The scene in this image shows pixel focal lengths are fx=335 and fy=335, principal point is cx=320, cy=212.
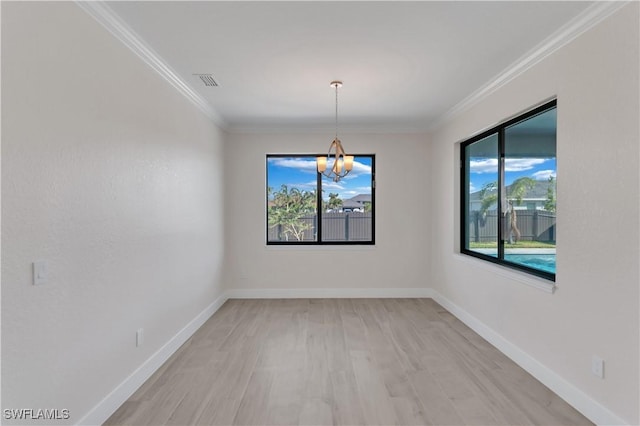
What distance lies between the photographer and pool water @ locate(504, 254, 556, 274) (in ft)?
9.16

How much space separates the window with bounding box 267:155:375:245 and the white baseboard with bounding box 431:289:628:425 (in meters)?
2.23

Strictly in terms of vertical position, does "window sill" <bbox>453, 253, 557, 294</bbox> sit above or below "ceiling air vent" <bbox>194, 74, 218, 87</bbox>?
below

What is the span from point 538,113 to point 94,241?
361 centimetres

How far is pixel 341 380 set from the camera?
2.74 metres

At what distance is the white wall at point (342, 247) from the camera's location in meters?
5.33

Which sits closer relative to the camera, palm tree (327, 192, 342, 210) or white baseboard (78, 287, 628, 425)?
white baseboard (78, 287, 628, 425)

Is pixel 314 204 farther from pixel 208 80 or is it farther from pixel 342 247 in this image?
pixel 208 80

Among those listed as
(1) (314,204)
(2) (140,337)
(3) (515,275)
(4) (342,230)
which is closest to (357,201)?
(4) (342,230)

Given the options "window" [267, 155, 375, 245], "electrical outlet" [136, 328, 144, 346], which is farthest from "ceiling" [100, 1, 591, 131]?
"electrical outlet" [136, 328, 144, 346]

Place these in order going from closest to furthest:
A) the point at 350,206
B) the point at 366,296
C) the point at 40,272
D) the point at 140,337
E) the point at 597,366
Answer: the point at 40,272 < the point at 597,366 < the point at 140,337 < the point at 366,296 < the point at 350,206

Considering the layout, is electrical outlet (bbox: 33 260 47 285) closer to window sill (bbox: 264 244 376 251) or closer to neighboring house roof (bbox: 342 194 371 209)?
window sill (bbox: 264 244 376 251)

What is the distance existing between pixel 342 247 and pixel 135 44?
381 cm

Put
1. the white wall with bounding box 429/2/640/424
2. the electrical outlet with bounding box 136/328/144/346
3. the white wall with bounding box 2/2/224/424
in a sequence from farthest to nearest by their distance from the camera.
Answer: the electrical outlet with bounding box 136/328/144/346 < the white wall with bounding box 429/2/640/424 < the white wall with bounding box 2/2/224/424

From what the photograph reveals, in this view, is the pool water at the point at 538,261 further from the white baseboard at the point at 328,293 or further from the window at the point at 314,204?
the window at the point at 314,204
